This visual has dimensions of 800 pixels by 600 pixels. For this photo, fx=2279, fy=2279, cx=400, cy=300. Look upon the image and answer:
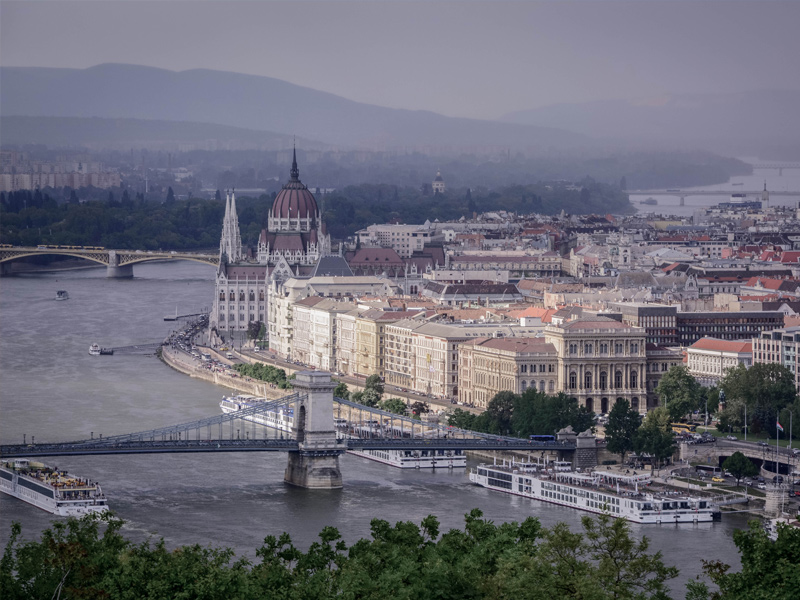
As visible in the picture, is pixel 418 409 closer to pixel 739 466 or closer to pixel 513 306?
pixel 739 466

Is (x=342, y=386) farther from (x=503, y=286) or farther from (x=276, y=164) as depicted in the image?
(x=276, y=164)

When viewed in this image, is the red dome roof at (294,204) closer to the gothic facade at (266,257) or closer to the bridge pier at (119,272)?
A: the gothic facade at (266,257)

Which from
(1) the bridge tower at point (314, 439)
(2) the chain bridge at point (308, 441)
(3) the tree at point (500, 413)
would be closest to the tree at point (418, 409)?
(2) the chain bridge at point (308, 441)

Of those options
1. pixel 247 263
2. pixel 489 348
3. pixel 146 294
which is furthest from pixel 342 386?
pixel 146 294

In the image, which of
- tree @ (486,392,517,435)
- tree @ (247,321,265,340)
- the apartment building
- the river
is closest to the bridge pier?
tree @ (247,321,265,340)

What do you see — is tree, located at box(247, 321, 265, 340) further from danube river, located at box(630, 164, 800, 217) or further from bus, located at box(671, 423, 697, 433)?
danube river, located at box(630, 164, 800, 217)

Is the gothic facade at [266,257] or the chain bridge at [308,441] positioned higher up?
the gothic facade at [266,257]
